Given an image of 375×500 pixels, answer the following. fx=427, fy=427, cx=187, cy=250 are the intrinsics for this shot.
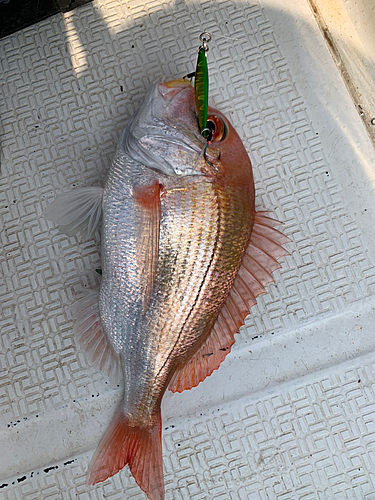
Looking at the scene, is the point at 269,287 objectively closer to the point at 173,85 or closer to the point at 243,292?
the point at 243,292

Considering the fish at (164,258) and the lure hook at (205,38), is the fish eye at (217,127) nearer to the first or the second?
the fish at (164,258)

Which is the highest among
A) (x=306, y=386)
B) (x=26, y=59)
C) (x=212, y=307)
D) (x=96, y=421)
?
Result: (x=26, y=59)

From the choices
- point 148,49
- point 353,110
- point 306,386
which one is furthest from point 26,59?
point 306,386

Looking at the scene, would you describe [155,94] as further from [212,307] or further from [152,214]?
[212,307]

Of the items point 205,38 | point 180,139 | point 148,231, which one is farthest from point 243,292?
point 205,38

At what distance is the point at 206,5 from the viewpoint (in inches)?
81.5

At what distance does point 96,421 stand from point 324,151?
1.64m

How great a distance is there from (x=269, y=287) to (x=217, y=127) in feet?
2.54

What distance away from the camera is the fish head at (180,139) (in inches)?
61.6

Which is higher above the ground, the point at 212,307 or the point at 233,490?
the point at 212,307

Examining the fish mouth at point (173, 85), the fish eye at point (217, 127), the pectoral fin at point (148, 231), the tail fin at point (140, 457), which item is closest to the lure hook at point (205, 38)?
the fish mouth at point (173, 85)

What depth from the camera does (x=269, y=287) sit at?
1968 mm

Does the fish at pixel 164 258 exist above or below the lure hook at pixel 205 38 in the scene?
below

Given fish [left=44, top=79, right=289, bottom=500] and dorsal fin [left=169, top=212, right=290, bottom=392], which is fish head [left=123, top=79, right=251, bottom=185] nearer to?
fish [left=44, top=79, right=289, bottom=500]
